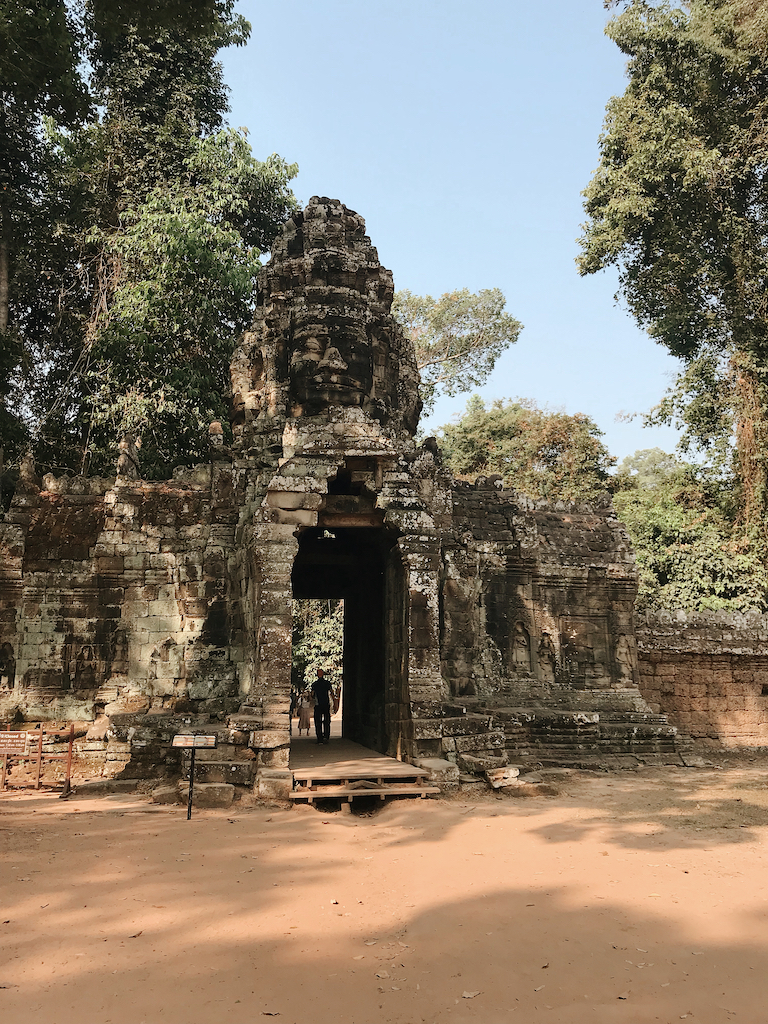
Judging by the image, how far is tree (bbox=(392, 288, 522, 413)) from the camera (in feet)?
94.8

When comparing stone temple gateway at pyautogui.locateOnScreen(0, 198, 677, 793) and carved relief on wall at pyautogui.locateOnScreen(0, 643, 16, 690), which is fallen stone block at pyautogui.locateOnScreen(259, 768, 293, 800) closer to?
stone temple gateway at pyautogui.locateOnScreen(0, 198, 677, 793)

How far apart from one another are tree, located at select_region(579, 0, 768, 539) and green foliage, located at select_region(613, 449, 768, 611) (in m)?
0.80

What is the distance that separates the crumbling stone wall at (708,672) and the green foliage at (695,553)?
3165 millimetres

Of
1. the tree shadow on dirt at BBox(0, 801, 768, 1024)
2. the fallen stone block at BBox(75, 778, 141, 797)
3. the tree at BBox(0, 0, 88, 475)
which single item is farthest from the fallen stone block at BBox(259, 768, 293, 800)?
the tree at BBox(0, 0, 88, 475)

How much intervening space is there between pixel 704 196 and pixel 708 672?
38.5ft

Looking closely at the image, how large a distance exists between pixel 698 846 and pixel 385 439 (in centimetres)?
507

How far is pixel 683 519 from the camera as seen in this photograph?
17.2 meters

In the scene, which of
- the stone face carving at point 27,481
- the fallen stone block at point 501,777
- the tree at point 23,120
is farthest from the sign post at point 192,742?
the tree at point 23,120

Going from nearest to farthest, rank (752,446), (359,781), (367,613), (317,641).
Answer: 1. (359,781)
2. (367,613)
3. (752,446)
4. (317,641)

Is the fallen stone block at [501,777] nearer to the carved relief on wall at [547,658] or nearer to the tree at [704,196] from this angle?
the carved relief on wall at [547,658]

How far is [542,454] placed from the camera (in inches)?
892

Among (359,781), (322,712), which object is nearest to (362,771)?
(359,781)

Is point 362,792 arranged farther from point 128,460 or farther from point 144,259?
point 144,259

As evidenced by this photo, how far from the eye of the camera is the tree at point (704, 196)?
57.7 feet
